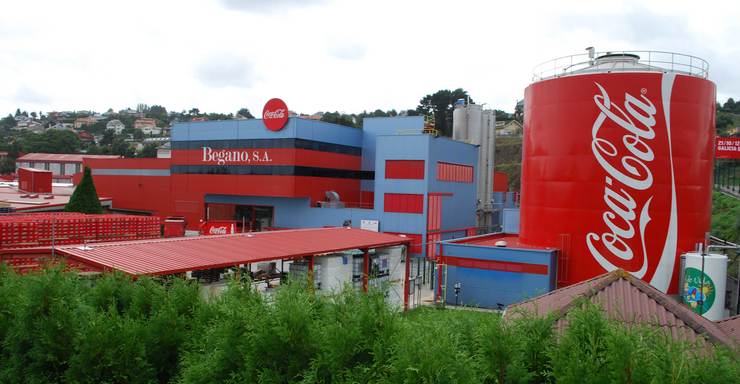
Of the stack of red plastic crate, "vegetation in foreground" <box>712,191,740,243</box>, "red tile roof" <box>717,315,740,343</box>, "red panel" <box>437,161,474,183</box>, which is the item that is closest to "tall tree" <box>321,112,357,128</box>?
"red panel" <box>437,161,474,183</box>

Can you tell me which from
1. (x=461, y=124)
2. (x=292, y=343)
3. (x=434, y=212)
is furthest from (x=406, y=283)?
(x=461, y=124)

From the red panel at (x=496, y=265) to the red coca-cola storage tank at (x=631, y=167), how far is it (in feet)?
4.03

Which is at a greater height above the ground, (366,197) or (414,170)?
(414,170)

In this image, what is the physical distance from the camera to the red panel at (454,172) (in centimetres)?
4278

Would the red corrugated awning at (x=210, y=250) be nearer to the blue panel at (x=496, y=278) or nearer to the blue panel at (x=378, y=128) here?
the blue panel at (x=496, y=278)

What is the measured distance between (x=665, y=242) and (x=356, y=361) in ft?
67.6

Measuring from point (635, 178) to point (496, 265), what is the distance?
719cm

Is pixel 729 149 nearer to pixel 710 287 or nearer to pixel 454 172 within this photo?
pixel 454 172

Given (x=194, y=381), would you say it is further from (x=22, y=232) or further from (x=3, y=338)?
(x=22, y=232)

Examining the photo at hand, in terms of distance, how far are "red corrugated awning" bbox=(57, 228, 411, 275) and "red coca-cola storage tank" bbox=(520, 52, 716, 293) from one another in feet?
26.7

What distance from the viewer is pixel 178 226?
45.1 m

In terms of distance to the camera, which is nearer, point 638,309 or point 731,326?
point 638,309

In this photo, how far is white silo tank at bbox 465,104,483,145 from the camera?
159 ft

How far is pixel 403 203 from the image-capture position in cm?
4209
